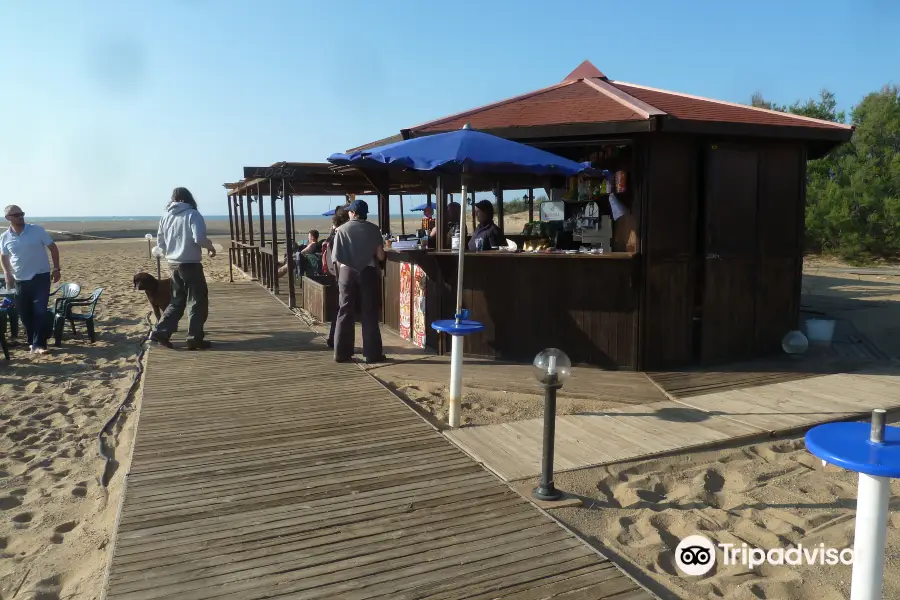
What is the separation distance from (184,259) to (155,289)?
2.21m

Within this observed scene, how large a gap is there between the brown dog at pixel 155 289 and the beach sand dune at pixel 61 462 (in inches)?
20.6

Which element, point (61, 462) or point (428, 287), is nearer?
point (61, 462)

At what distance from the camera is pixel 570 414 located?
17.4 ft

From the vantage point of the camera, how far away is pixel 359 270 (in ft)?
22.1

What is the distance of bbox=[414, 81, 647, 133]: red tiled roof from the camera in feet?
21.7

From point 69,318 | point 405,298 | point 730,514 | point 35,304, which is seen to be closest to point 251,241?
point 69,318

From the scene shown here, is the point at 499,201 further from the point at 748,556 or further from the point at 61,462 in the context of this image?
the point at 748,556

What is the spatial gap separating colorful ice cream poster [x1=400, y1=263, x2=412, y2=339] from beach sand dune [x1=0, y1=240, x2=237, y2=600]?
3074 mm


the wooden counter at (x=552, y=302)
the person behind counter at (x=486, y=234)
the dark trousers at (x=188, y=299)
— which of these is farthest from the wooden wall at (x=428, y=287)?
the dark trousers at (x=188, y=299)

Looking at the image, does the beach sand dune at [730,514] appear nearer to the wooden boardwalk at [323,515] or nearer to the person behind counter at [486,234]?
the wooden boardwalk at [323,515]

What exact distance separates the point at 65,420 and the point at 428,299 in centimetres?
364

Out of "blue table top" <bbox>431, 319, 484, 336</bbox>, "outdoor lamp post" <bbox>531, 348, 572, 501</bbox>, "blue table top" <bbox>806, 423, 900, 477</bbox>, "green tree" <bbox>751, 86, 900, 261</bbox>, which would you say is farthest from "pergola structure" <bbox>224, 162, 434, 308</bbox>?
"green tree" <bbox>751, 86, 900, 261</bbox>

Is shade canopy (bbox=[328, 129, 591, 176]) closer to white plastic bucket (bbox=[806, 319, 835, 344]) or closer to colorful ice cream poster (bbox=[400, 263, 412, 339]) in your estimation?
colorful ice cream poster (bbox=[400, 263, 412, 339])

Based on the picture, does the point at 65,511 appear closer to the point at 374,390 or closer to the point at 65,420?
the point at 65,420
